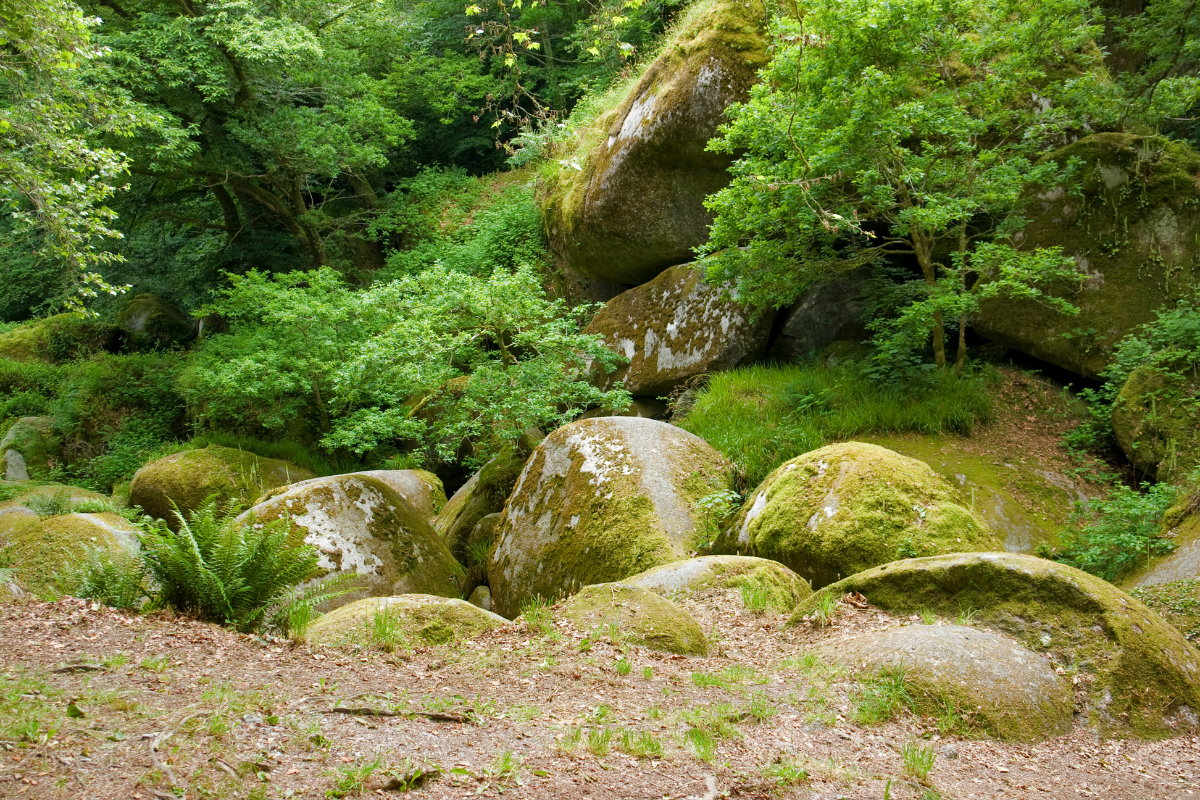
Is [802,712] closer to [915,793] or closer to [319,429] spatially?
[915,793]

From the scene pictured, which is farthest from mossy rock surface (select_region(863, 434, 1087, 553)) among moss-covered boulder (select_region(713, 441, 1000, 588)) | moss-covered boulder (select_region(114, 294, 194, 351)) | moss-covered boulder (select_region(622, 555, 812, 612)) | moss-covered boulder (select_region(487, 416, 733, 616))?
moss-covered boulder (select_region(114, 294, 194, 351))

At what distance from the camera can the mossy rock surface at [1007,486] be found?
7.11 metres

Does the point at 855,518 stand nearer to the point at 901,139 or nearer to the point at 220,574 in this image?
the point at 220,574

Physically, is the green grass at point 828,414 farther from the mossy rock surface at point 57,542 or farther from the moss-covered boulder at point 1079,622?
the mossy rock surface at point 57,542

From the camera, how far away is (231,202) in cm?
1709

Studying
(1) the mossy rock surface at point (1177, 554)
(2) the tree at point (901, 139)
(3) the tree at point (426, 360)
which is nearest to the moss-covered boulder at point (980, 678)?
(1) the mossy rock surface at point (1177, 554)

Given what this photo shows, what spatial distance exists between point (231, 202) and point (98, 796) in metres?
17.5

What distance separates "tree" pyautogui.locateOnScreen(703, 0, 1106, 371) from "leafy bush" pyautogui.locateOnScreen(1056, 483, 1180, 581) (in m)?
2.13

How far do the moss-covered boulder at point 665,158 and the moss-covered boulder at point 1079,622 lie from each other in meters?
7.76

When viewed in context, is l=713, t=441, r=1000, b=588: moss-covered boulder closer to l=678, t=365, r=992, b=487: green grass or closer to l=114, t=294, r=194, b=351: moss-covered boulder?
l=678, t=365, r=992, b=487: green grass

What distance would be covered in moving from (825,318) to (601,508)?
5.17m

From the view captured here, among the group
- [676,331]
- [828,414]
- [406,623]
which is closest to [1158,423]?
[828,414]

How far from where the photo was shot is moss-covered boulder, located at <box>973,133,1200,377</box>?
8.45 m

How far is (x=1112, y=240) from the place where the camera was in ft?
28.8
